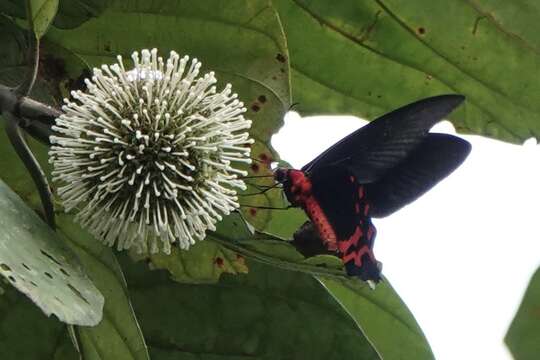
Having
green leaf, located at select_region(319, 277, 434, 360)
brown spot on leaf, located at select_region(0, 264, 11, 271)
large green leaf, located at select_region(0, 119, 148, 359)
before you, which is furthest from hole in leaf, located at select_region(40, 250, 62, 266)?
green leaf, located at select_region(319, 277, 434, 360)

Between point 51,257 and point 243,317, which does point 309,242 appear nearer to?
point 243,317

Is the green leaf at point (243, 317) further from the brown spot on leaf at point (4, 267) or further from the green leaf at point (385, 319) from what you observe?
the brown spot on leaf at point (4, 267)

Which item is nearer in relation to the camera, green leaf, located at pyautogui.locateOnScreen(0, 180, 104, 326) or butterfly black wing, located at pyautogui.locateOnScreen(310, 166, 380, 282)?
green leaf, located at pyautogui.locateOnScreen(0, 180, 104, 326)

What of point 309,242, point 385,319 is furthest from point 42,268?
point 385,319

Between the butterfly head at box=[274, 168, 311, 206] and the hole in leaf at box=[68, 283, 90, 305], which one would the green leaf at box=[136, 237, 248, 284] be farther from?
the hole in leaf at box=[68, 283, 90, 305]

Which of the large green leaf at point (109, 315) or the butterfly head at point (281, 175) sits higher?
the butterfly head at point (281, 175)

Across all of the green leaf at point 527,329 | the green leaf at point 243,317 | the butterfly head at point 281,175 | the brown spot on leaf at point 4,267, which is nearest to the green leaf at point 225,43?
the butterfly head at point 281,175
